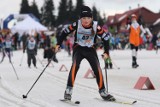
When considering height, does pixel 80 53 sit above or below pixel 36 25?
above

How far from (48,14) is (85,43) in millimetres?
123404

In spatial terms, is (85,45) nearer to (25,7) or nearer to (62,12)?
(62,12)

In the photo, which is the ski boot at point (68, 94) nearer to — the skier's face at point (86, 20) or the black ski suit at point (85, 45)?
the black ski suit at point (85, 45)

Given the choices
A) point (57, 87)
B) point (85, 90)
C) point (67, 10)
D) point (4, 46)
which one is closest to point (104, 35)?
point (85, 90)

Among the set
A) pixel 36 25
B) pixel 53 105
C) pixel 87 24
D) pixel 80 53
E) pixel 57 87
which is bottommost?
pixel 36 25

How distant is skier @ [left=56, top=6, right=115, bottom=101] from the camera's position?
27.1 ft

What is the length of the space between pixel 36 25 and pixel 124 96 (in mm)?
38956

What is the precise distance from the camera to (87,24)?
8.28m

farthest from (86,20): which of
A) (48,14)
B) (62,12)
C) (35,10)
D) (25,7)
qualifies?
(48,14)

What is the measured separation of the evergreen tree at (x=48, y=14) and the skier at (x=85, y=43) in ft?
393

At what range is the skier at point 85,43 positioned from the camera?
27.1 ft

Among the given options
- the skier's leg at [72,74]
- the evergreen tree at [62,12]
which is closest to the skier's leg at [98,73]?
the skier's leg at [72,74]

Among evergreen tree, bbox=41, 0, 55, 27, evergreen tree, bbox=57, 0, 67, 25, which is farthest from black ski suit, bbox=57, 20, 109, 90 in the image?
evergreen tree, bbox=41, 0, 55, 27

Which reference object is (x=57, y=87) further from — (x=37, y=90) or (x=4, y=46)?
(x=4, y=46)
